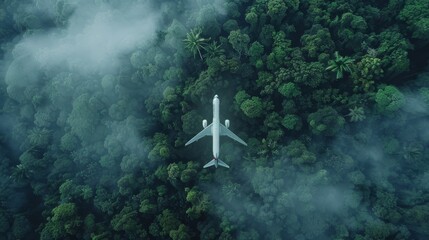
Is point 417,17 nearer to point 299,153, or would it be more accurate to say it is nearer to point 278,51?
point 278,51

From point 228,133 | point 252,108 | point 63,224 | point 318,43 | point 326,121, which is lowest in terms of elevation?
point 63,224

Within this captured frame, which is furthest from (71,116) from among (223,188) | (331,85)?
(331,85)

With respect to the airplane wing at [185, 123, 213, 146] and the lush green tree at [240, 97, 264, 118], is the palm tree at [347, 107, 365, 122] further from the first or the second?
the airplane wing at [185, 123, 213, 146]

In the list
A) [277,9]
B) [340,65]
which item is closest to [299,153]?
[340,65]

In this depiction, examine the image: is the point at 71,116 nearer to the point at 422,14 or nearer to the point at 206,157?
the point at 206,157

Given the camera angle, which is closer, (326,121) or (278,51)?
(326,121)

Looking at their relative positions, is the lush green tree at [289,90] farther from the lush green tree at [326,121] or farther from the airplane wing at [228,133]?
the airplane wing at [228,133]
